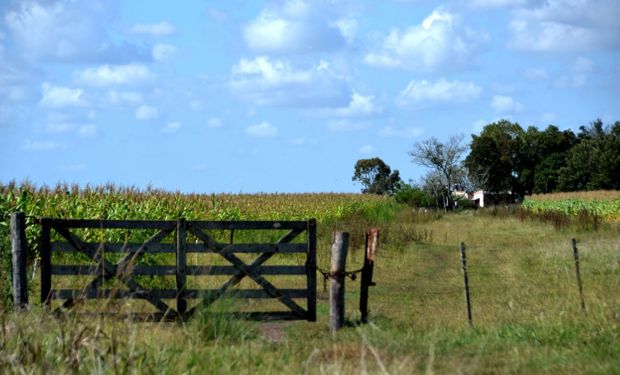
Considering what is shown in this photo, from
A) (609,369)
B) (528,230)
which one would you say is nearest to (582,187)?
(528,230)

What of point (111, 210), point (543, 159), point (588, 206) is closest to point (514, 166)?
point (543, 159)

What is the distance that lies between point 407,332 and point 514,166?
96235 millimetres

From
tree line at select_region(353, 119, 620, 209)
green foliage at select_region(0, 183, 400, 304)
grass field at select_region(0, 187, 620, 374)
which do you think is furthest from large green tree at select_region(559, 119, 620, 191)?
grass field at select_region(0, 187, 620, 374)

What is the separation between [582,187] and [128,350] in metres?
91.0

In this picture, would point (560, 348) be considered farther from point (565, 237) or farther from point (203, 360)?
point (565, 237)

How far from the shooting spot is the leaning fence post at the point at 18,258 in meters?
14.6

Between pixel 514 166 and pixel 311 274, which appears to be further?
pixel 514 166

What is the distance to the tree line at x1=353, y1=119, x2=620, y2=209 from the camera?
87.5 m

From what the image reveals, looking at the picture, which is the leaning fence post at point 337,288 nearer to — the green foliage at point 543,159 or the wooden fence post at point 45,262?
the wooden fence post at point 45,262

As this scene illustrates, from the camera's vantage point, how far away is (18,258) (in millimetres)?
14609

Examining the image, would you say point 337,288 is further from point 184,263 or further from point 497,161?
point 497,161

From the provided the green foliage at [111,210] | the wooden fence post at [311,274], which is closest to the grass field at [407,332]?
the wooden fence post at [311,274]

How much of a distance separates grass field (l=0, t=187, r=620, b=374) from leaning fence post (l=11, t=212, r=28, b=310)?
236 cm

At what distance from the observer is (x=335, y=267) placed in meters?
13.9
